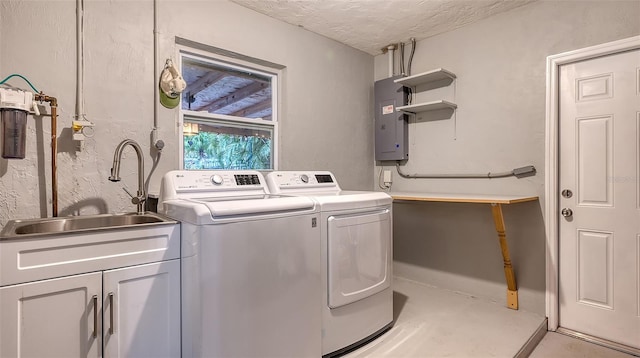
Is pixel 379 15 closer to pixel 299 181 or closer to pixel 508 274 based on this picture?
pixel 299 181

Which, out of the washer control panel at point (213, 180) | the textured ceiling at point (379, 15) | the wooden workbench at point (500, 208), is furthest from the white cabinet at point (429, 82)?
the washer control panel at point (213, 180)

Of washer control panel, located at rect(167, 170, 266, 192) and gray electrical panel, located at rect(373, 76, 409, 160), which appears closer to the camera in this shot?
washer control panel, located at rect(167, 170, 266, 192)

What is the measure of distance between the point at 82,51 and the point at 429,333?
270 cm

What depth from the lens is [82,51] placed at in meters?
1.81

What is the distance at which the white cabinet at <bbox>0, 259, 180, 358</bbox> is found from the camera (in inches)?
47.9

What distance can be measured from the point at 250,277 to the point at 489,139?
7.35ft

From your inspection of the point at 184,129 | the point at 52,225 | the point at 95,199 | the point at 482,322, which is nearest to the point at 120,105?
the point at 184,129

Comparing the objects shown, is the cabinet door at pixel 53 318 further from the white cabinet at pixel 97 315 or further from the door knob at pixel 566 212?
the door knob at pixel 566 212

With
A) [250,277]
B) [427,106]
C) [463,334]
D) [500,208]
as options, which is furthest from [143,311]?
[427,106]

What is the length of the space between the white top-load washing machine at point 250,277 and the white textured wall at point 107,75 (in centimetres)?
48

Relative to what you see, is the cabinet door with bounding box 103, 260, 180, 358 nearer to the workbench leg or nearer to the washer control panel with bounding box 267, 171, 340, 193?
the washer control panel with bounding box 267, 171, 340, 193

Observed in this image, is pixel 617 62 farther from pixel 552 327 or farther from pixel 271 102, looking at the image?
pixel 271 102

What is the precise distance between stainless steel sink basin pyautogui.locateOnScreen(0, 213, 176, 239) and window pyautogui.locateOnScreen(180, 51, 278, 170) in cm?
53

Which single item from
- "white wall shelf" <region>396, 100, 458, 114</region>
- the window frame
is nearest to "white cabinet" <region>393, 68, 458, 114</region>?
"white wall shelf" <region>396, 100, 458, 114</region>
